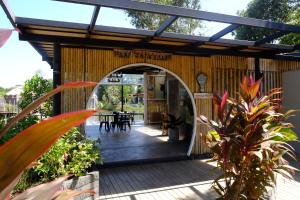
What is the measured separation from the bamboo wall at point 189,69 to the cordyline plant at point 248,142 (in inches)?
131

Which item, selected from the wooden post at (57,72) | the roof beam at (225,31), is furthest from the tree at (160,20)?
the wooden post at (57,72)

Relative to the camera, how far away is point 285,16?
15.5 metres

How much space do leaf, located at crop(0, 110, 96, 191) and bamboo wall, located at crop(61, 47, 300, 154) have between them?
20.1 feet

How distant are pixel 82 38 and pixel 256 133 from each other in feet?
14.7

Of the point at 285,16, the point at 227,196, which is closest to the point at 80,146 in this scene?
the point at 227,196

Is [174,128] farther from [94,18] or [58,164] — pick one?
[58,164]

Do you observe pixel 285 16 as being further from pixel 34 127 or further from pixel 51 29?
pixel 34 127

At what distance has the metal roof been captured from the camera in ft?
14.4

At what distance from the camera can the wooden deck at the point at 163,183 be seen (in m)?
4.92

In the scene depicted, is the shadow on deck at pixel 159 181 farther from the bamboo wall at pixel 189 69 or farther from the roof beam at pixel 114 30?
the roof beam at pixel 114 30

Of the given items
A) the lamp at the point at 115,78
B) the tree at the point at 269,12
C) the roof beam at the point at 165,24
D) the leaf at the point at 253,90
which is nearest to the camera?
the leaf at the point at 253,90

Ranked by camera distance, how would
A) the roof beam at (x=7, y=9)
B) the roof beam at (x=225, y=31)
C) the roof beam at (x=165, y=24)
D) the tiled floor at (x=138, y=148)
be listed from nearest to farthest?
the roof beam at (x=7, y=9) → the roof beam at (x=165, y=24) → the roof beam at (x=225, y=31) → the tiled floor at (x=138, y=148)

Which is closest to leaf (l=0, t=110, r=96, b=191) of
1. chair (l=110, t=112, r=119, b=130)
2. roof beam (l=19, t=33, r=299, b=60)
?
roof beam (l=19, t=33, r=299, b=60)

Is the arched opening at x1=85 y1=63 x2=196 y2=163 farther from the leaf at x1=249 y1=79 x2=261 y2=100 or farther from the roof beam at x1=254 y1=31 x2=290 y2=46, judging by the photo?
the roof beam at x1=254 y1=31 x2=290 y2=46
